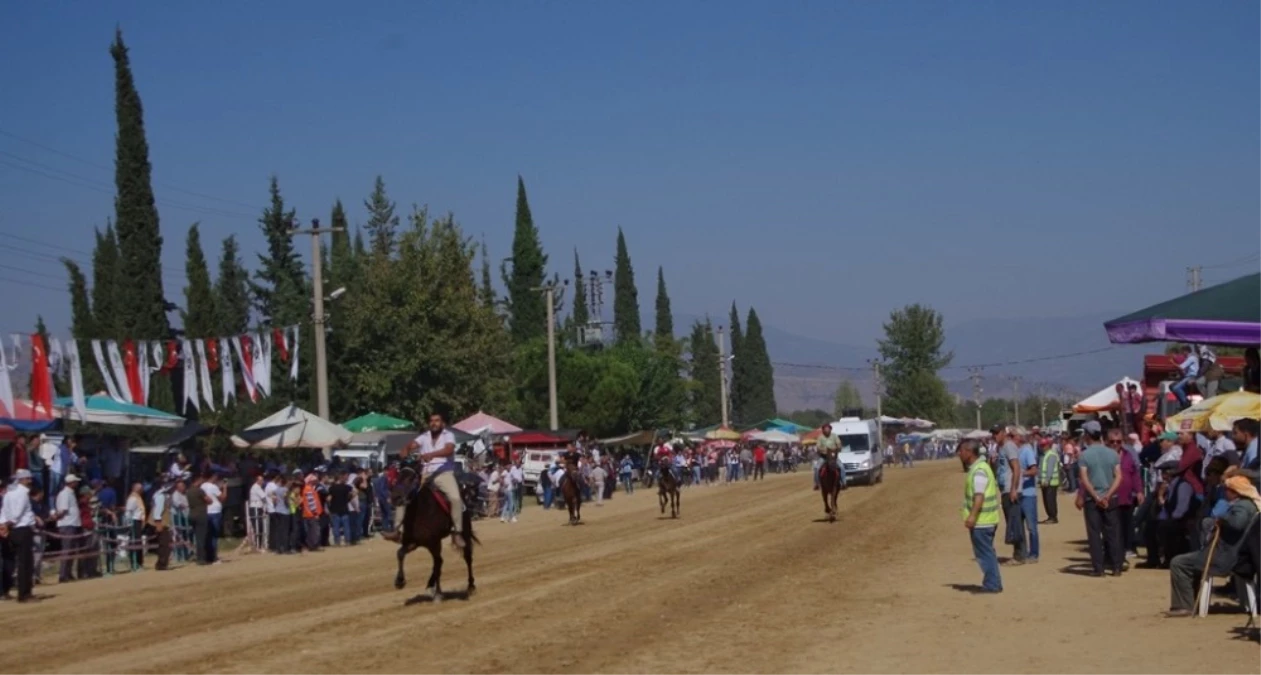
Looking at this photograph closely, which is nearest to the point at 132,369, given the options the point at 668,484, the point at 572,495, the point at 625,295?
the point at 572,495

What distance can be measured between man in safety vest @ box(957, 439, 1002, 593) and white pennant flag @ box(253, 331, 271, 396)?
25.1 meters

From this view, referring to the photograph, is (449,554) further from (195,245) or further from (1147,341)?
(195,245)

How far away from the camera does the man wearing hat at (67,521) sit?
969 inches

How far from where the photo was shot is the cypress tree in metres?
134

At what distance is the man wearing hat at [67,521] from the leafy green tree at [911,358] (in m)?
128

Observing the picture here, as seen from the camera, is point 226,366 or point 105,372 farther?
point 226,366

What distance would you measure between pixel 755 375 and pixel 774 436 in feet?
140

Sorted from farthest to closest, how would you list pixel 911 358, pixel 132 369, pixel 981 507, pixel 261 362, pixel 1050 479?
pixel 911 358, pixel 261 362, pixel 132 369, pixel 1050 479, pixel 981 507

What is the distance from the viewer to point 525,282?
88875 mm

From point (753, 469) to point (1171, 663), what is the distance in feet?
222

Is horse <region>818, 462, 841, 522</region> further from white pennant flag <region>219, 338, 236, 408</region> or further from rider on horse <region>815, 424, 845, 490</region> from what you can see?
white pennant flag <region>219, 338, 236, 408</region>

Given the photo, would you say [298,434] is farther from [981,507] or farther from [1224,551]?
[1224,551]

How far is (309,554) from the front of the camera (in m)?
30.4

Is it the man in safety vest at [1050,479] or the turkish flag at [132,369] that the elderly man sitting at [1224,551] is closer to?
the man in safety vest at [1050,479]
